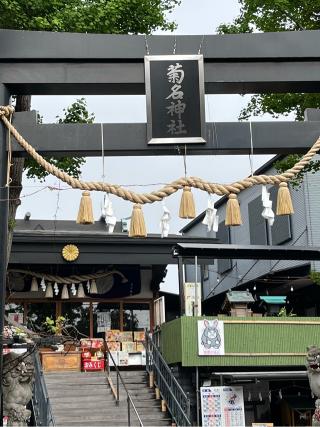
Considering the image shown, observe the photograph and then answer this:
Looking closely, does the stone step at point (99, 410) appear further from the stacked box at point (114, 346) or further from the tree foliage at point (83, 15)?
the tree foliage at point (83, 15)

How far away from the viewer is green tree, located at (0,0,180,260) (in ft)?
40.8

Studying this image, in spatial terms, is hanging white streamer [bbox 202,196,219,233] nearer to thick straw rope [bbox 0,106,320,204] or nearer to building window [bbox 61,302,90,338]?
thick straw rope [bbox 0,106,320,204]

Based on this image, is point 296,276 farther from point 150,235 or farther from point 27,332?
point 27,332

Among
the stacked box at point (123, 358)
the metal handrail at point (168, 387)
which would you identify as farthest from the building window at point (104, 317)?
the metal handrail at point (168, 387)

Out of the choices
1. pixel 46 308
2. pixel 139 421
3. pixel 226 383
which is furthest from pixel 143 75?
pixel 46 308

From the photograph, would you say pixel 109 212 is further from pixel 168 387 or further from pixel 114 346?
pixel 114 346

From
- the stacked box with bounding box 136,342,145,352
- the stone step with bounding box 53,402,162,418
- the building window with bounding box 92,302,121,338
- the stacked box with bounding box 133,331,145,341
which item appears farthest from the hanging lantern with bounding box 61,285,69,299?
the stone step with bounding box 53,402,162,418

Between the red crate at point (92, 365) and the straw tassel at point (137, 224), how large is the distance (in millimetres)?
9398

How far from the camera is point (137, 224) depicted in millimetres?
9125

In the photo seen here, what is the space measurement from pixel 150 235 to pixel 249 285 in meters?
5.04

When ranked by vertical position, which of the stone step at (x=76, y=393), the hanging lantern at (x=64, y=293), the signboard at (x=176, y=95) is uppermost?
the signboard at (x=176, y=95)

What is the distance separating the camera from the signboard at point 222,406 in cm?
1455

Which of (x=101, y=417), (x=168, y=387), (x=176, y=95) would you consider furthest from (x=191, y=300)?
(x=176, y=95)

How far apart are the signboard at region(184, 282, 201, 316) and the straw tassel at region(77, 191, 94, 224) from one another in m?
7.40
